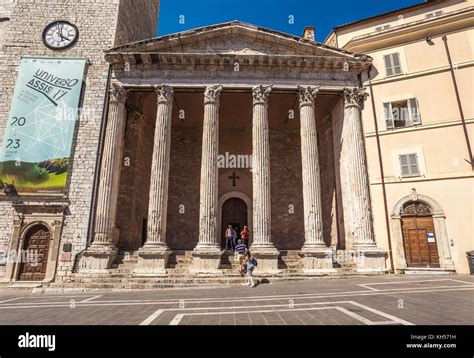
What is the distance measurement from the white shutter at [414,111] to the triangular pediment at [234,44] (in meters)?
3.38

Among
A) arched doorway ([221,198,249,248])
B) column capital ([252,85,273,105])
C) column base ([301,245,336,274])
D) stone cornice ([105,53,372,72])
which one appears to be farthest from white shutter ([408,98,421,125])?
arched doorway ([221,198,249,248])

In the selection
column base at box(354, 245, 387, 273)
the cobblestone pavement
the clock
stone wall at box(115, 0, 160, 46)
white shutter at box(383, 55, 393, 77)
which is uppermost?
stone wall at box(115, 0, 160, 46)

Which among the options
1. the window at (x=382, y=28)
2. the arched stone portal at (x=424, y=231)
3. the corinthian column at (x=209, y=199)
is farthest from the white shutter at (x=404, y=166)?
the corinthian column at (x=209, y=199)

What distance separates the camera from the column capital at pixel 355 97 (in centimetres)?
1494

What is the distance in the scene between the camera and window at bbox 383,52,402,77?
14906 millimetres

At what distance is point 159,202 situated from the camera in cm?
1315

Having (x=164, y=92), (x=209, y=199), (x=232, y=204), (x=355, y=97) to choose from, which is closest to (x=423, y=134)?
(x=355, y=97)

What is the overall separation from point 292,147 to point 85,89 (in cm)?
1343

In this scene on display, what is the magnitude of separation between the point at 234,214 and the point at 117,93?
10289 mm

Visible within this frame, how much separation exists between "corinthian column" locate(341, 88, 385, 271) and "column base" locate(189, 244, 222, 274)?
6.48 metres

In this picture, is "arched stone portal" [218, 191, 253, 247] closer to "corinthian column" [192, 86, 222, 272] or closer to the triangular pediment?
"corinthian column" [192, 86, 222, 272]

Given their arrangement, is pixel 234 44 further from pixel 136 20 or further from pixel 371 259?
pixel 371 259
